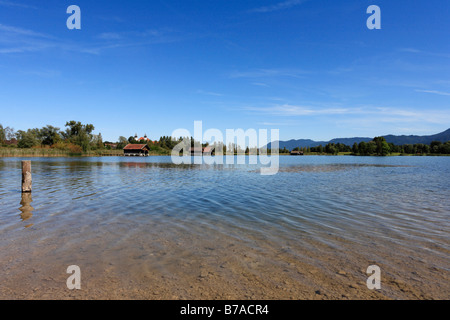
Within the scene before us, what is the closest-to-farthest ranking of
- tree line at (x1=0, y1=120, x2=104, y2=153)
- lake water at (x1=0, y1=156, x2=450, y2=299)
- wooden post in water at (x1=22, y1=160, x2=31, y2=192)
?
lake water at (x1=0, y1=156, x2=450, y2=299), wooden post in water at (x1=22, y1=160, x2=31, y2=192), tree line at (x1=0, y1=120, x2=104, y2=153)

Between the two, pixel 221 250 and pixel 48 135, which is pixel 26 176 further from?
pixel 48 135

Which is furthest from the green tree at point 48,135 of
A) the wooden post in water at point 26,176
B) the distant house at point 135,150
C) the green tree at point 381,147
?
the green tree at point 381,147

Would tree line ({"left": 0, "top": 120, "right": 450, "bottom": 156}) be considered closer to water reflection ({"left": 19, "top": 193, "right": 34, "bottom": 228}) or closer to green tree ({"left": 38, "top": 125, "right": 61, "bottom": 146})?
green tree ({"left": 38, "top": 125, "right": 61, "bottom": 146})

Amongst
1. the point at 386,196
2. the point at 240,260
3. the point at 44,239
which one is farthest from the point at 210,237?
the point at 386,196

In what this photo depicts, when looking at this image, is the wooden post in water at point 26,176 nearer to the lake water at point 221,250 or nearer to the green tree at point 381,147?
the lake water at point 221,250

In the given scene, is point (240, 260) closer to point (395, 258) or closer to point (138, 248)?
point (138, 248)

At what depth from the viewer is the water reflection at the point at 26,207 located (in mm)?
10034

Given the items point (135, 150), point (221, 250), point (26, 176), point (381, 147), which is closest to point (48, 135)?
point (135, 150)

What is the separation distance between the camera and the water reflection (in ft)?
32.9

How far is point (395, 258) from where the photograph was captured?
21.2 feet

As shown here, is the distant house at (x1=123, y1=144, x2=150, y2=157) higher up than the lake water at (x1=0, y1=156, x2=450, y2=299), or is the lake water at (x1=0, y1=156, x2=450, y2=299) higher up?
the distant house at (x1=123, y1=144, x2=150, y2=157)

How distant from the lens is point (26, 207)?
38.7ft

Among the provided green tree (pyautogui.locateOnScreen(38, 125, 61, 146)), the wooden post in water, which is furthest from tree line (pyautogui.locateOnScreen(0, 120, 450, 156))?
the wooden post in water
